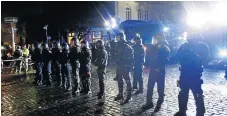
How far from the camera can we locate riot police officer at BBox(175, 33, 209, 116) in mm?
6641

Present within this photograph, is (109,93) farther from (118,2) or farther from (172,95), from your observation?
(118,2)

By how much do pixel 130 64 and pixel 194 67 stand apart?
2.59m

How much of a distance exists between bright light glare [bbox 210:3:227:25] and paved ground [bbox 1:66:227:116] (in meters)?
6.04

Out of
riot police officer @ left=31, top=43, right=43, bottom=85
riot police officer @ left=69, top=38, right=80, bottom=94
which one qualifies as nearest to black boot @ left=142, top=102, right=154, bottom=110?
riot police officer @ left=69, top=38, right=80, bottom=94

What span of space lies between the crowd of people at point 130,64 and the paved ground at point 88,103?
1.31 ft

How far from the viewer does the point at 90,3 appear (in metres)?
32.8

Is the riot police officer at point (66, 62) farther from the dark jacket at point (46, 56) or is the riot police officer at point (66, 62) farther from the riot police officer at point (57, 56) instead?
the dark jacket at point (46, 56)

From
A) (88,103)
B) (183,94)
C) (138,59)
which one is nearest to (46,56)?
(138,59)

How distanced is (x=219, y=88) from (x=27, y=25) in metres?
33.4

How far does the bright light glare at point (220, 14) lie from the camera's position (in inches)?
665

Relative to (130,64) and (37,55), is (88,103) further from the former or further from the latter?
(37,55)

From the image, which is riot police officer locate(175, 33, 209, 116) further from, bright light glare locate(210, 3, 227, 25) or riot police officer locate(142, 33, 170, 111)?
bright light glare locate(210, 3, 227, 25)

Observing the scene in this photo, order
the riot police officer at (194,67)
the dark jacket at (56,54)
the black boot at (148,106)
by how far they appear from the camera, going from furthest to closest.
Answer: the dark jacket at (56,54)
the black boot at (148,106)
the riot police officer at (194,67)

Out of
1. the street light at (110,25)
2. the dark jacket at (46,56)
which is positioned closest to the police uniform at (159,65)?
the dark jacket at (46,56)
